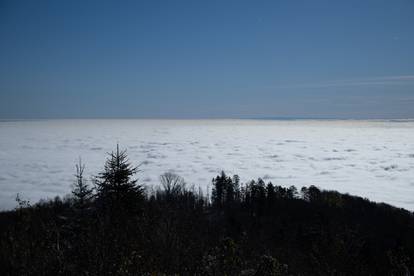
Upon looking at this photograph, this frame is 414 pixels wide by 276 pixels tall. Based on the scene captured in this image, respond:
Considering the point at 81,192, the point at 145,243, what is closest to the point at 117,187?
the point at 81,192

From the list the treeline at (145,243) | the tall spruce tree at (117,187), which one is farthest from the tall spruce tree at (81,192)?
the tall spruce tree at (117,187)

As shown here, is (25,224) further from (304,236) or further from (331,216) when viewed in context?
(331,216)

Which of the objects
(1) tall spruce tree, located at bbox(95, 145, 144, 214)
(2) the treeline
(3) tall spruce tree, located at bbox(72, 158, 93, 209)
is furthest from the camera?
(1) tall spruce tree, located at bbox(95, 145, 144, 214)

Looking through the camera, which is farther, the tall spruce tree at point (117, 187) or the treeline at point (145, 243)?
the tall spruce tree at point (117, 187)

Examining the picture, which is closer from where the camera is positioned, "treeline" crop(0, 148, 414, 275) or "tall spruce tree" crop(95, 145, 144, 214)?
"treeline" crop(0, 148, 414, 275)

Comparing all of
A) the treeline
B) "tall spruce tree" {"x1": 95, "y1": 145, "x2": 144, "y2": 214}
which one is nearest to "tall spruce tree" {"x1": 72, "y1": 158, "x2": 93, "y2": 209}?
the treeline

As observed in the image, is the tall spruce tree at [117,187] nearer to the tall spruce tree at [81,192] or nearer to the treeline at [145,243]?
the treeline at [145,243]

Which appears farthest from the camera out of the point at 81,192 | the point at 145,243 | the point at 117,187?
the point at 117,187

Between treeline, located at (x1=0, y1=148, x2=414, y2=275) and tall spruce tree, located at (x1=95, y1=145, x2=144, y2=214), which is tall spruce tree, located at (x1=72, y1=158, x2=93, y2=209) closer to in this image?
treeline, located at (x1=0, y1=148, x2=414, y2=275)

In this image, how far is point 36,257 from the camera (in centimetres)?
639

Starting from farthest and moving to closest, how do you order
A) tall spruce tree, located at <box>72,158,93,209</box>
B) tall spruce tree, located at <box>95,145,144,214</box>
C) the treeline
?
tall spruce tree, located at <box>95,145,144,214</box> < tall spruce tree, located at <box>72,158,93,209</box> < the treeline

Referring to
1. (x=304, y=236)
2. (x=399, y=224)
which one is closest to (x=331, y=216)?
(x=399, y=224)

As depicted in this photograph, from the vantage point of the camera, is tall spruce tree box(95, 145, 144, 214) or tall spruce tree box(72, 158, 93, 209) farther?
tall spruce tree box(95, 145, 144, 214)

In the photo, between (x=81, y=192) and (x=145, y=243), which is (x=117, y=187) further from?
(x=145, y=243)
